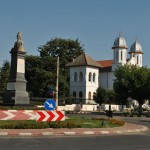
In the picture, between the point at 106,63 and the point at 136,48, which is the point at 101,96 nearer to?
the point at 106,63

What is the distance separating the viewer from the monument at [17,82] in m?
34.5

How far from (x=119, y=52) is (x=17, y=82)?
6548 cm

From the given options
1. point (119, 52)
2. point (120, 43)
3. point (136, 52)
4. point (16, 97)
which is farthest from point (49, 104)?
point (136, 52)

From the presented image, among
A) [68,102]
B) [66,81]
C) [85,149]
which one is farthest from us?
[66,81]

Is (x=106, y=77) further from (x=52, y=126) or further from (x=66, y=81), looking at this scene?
(x=52, y=126)

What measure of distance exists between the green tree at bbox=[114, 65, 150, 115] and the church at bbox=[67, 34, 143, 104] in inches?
949

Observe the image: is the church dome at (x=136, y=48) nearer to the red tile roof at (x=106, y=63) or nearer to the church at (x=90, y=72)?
the church at (x=90, y=72)

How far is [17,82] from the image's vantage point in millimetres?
34781

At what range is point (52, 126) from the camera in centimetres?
2231

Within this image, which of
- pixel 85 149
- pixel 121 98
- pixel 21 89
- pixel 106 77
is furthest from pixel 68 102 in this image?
pixel 85 149

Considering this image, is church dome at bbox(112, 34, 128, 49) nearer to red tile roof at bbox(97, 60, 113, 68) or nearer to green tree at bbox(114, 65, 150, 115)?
red tile roof at bbox(97, 60, 113, 68)

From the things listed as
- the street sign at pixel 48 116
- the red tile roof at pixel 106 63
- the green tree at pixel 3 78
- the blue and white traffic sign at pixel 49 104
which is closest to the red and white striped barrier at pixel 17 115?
the street sign at pixel 48 116

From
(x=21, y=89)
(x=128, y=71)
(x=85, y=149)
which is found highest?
(x=128, y=71)

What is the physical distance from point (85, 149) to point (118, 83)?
47.1 meters
